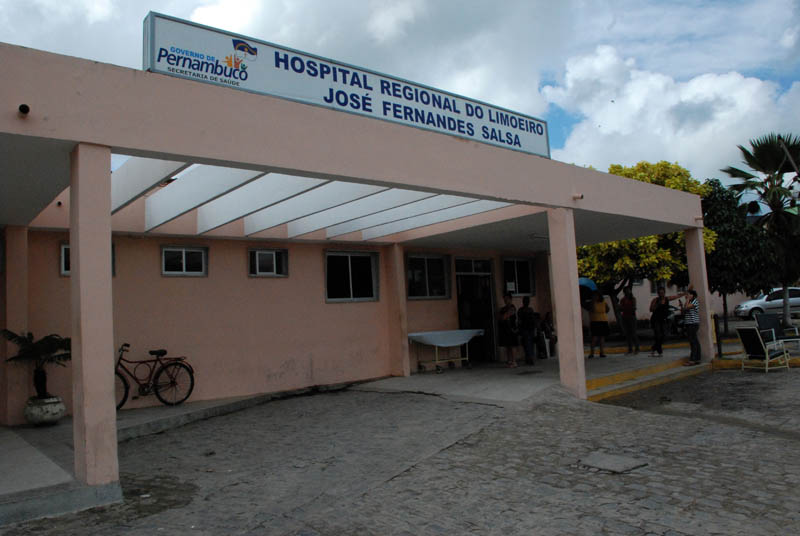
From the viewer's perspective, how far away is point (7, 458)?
19.1ft

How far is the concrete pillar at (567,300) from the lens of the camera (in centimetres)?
891

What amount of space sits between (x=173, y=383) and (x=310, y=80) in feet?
17.6

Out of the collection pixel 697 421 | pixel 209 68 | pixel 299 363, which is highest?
pixel 209 68

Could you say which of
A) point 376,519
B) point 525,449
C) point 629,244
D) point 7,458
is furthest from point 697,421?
point 629,244

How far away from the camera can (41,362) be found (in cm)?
775

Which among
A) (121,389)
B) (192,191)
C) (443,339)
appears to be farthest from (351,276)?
(192,191)

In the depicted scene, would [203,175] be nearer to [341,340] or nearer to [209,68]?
[209,68]

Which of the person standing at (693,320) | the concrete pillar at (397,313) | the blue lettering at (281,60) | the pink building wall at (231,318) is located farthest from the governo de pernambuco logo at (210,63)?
the person standing at (693,320)

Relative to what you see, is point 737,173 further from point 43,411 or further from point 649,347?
point 43,411

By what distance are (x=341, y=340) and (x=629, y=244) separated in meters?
9.14

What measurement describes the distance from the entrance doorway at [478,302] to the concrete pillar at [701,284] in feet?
14.6

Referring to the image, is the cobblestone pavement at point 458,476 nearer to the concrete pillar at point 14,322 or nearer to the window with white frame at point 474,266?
the concrete pillar at point 14,322

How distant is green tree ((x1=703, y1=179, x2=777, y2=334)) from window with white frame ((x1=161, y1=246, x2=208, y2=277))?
47.2 feet

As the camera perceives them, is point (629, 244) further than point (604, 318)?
Yes
